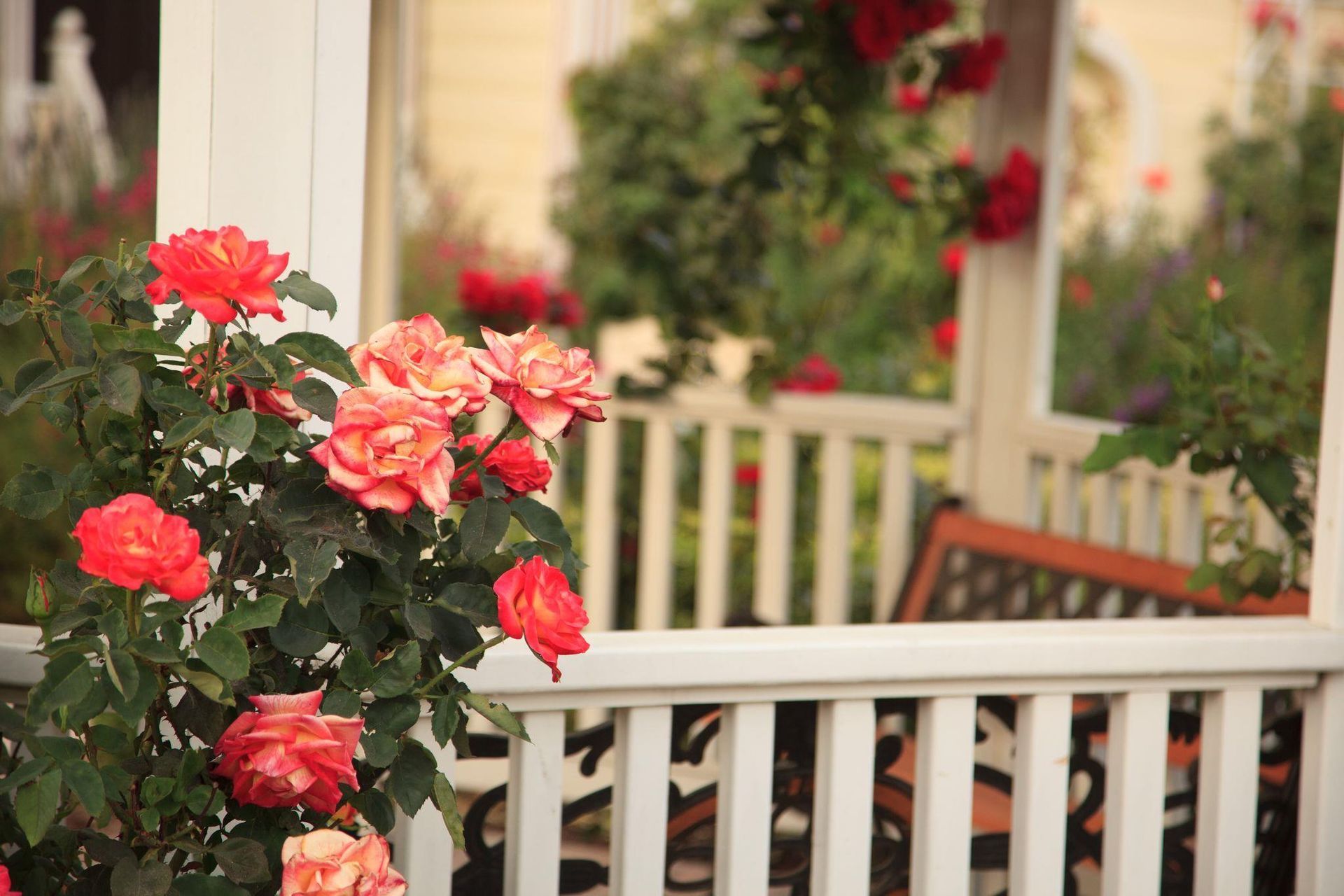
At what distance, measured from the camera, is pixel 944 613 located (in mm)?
2822

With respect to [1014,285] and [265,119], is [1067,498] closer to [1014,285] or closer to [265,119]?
[1014,285]

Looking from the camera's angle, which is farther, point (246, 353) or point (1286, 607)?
point (1286, 607)

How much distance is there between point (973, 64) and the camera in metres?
3.00

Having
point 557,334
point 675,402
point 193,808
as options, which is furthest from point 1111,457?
point 557,334

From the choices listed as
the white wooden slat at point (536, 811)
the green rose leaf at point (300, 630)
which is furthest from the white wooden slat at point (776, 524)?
the green rose leaf at point (300, 630)

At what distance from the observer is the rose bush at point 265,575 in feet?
3.26

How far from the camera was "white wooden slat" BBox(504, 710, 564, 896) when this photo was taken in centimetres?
138

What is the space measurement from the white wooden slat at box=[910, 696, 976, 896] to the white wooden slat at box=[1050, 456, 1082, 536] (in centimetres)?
152

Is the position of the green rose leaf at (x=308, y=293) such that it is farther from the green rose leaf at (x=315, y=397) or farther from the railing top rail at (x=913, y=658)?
the railing top rail at (x=913, y=658)

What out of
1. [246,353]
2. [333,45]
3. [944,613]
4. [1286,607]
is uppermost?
[333,45]

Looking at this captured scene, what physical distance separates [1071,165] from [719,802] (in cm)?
612

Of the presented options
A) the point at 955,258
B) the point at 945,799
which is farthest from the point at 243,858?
the point at 955,258

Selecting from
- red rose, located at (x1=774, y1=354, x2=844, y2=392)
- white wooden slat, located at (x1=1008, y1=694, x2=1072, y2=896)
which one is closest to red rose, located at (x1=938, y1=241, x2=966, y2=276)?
red rose, located at (x1=774, y1=354, x2=844, y2=392)

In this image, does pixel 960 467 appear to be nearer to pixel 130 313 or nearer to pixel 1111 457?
pixel 1111 457
